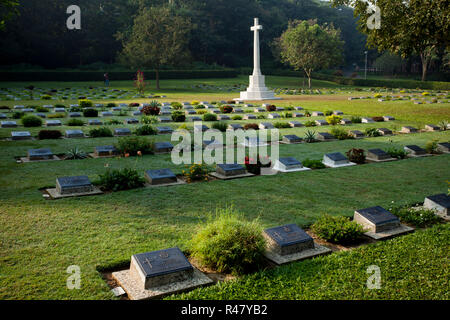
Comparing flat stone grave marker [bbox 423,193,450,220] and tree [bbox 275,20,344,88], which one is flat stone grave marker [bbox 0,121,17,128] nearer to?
flat stone grave marker [bbox 423,193,450,220]

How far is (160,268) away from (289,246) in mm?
1593

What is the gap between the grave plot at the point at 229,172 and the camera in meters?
8.41

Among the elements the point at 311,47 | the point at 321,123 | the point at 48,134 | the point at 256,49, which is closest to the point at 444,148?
the point at 321,123

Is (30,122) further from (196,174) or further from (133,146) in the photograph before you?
(196,174)

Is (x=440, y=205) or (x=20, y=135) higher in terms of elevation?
(x=20, y=135)

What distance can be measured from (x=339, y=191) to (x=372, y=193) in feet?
1.94

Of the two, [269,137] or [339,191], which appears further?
[269,137]

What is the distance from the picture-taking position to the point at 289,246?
15.4ft

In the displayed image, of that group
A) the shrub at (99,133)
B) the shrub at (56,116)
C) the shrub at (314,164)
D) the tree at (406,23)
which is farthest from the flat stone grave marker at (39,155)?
the tree at (406,23)

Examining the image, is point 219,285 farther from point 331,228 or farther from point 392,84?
point 392,84
